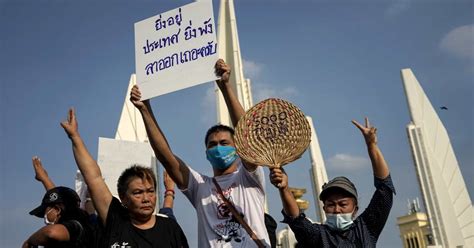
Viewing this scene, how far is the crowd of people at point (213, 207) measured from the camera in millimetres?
2484

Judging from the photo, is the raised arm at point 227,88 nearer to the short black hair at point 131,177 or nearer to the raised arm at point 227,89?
the raised arm at point 227,89

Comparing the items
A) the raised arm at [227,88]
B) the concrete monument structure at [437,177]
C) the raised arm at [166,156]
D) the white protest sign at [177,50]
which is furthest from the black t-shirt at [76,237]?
the concrete monument structure at [437,177]

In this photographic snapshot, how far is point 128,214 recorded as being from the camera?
2562 mm

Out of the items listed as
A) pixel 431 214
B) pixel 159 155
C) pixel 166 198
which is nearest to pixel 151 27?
pixel 159 155

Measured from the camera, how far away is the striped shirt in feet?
8.27

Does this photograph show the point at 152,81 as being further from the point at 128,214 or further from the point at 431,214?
the point at 431,214

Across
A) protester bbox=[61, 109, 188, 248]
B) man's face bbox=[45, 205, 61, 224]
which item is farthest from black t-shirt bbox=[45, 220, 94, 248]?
man's face bbox=[45, 205, 61, 224]

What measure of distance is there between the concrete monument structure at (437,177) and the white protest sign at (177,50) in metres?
12.2

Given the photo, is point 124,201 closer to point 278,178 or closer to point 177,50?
point 278,178

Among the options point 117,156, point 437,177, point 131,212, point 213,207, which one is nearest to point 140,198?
point 131,212

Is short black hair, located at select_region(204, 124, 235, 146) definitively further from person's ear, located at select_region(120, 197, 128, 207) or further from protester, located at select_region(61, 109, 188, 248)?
person's ear, located at select_region(120, 197, 128, 207)

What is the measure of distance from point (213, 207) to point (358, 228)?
2.81 feet

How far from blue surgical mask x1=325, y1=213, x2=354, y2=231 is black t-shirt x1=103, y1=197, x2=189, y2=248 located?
2.80ft

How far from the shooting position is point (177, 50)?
10.2 ft
